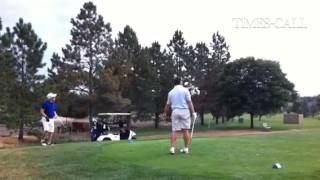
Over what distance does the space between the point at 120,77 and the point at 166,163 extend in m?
56.4

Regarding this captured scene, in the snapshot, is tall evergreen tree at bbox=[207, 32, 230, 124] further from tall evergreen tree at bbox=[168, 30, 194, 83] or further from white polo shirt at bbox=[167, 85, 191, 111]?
white polo shirt at bbox=[167, 85, 191, 111]

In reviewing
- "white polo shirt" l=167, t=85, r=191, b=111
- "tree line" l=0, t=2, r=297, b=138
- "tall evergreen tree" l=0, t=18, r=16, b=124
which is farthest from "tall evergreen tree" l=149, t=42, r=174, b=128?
"white polo shirt" l=167, t=85, r=191, b=111

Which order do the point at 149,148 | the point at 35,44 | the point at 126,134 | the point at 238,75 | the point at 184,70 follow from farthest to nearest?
the point at 184,70, the point at 238,75, the point at 35,44, the point at 126,134, the point at 149,148

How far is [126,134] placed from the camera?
121ft

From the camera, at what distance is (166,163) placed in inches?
417

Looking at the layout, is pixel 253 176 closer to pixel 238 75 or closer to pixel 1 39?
pixel 1 39

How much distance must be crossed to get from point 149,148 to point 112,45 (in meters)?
52.8

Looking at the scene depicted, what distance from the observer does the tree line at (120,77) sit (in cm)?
5250

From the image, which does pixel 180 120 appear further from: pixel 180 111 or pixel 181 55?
pixel 181 55

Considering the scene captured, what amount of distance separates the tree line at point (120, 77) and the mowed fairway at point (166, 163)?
125 feet

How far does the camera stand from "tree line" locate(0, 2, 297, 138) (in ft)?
172

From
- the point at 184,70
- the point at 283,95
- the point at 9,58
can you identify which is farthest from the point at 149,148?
the point at 184,70

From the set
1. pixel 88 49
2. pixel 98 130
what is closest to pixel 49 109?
pixel 98 130

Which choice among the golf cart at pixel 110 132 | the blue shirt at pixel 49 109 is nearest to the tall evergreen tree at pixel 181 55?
the golf cart at pixel 110 132
